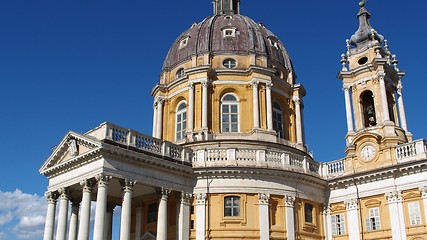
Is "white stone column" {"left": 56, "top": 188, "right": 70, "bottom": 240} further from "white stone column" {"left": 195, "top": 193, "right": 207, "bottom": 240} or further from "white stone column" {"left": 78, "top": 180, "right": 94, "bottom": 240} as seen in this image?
"white stone column" {"left": 195, "top": 193, "right": 207, "bottom": 240}

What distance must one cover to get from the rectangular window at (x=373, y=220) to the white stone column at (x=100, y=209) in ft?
48.4

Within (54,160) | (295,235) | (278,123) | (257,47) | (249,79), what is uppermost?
(257,47)

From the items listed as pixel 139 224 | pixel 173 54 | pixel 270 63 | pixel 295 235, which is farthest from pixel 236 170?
pixel 173 54

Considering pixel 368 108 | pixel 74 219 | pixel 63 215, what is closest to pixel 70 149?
pixel 63 215

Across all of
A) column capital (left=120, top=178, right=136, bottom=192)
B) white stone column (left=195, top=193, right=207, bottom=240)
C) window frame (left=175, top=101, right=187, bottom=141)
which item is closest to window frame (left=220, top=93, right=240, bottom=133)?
window frame (left=175, top=101, right=187, bottom=141)

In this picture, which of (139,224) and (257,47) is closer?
(139,224)

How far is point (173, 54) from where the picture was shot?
3809 centimetres

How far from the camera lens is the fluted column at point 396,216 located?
2684 cm

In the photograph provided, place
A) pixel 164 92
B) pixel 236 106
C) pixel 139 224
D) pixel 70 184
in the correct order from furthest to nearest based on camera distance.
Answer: pixel 164 92, pixel 236 106, pixel 139 224, pixel 70 184

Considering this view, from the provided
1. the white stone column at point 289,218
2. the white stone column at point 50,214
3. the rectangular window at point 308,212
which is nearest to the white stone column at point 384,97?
the rectangular window at point 308,212

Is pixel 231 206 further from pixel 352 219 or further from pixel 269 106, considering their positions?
pixel 269 106

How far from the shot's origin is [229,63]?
1393 inches

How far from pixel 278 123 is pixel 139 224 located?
12054mm

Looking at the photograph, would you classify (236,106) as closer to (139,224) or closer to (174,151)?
(174,151)
